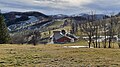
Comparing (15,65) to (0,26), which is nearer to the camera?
(15,65)

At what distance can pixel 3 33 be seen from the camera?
322ft

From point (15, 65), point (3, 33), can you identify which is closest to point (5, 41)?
point (3, 33)

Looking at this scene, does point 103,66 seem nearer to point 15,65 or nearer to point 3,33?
point 15,65

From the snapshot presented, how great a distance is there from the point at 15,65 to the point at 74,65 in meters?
5.09

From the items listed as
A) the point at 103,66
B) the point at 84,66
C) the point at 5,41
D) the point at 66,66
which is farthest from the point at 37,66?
the point at 5,41

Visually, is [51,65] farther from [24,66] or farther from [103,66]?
[103,66]

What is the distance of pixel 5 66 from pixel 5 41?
75.8 meters

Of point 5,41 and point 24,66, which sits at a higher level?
point 24,66

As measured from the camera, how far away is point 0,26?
3910 inches

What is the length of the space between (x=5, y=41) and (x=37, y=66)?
7648 centimetres

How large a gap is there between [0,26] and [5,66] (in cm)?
7836

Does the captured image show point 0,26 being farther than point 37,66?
Yes

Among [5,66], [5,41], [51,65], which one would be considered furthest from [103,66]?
[5,41]

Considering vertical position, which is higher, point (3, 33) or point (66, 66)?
point (66, 66)
